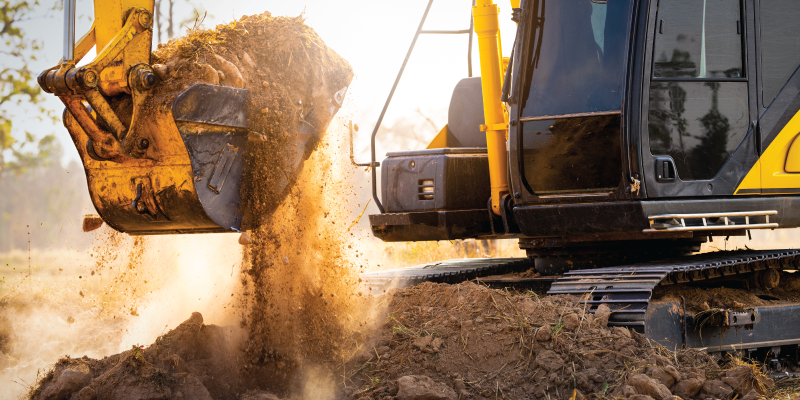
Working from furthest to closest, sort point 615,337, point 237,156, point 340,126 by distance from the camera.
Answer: point 340,126
point 237,156
point 615,337

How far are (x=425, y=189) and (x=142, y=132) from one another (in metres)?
1.97

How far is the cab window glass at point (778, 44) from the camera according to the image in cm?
402

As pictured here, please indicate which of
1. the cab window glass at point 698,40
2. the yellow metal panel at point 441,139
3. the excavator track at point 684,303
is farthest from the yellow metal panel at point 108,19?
the cab window glass at point 698,40

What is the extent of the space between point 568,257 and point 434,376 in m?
1.55

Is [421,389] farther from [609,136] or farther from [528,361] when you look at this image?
[609,136]

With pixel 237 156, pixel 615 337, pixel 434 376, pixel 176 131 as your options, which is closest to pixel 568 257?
pixel 615 337

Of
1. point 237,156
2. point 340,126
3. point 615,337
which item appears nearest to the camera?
point 615,337

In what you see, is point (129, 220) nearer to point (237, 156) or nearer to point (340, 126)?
point (237, 156)

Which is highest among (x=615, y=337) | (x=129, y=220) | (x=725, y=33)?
(x=725, y=33)

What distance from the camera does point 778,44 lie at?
4066mm

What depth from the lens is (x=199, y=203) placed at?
3.67 metres

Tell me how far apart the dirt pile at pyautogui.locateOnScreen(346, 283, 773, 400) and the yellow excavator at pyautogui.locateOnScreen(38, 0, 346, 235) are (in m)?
1.20

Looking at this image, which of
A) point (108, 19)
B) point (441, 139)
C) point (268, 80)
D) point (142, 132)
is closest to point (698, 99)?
point (441, 139)

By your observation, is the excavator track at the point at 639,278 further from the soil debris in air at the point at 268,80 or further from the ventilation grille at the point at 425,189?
the soil debris in air at the point at 268,80
